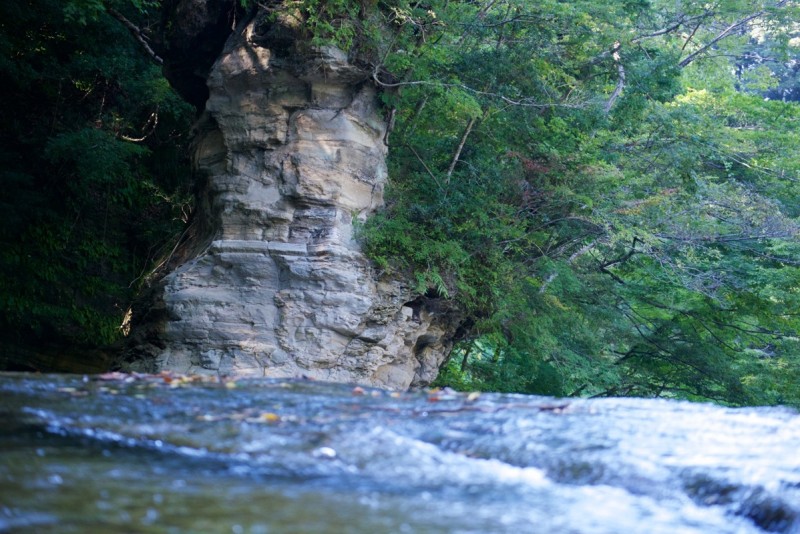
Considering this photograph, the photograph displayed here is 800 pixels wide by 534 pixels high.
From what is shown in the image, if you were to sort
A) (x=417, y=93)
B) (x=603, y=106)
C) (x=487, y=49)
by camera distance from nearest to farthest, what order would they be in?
1. (x=417, y=93)
2. (x=487, y=49)
3. (x=603, y=106)

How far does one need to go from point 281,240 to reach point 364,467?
8.04 m

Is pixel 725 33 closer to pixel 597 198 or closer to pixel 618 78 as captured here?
pixel 618 78

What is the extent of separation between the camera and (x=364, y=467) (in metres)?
3.41

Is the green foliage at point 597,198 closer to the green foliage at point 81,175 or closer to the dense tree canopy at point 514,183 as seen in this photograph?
the dense tree canopy at point 514,183

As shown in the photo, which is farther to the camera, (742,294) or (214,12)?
(742,294)

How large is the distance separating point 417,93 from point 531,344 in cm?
524

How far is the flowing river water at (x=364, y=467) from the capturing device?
269 centimetres

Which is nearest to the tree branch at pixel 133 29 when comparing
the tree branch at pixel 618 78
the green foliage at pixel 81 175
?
the green foliage at pixel 81 175

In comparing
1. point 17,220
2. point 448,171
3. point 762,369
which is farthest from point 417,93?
point 762,369

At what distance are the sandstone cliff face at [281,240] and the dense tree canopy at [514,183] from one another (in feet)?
1.70

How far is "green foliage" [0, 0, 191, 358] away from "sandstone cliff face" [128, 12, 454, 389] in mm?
2818

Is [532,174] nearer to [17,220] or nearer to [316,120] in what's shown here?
[316,120]

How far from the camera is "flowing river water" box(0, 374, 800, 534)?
2.69 meters

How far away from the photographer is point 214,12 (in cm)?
1226
